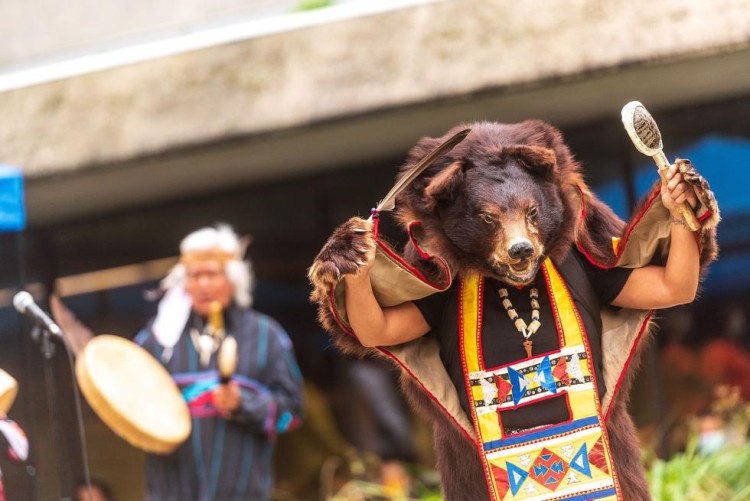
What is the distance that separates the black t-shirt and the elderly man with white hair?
8.31ft

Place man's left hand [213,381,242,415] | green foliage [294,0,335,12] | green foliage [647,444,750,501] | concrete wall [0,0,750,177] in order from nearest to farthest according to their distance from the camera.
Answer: green foliage [647,444,750,501] → man's left hand [213,381,242,415] → concrete wall [0,0,750,177] → green foliage [294,0,335,12]

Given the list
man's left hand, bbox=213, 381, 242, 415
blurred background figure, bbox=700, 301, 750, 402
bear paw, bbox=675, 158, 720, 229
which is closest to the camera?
bear paw, bbox=675, 158, 720, 229

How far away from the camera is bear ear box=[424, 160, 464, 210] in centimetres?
238

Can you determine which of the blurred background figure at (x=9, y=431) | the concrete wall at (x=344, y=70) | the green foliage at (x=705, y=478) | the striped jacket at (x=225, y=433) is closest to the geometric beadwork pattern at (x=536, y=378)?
the blurred background figure at (x=9, y=431)

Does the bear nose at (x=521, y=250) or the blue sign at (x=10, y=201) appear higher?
Result: the blue sign at (x=10, y=201)

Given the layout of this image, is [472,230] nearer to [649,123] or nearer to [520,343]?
[520,343]

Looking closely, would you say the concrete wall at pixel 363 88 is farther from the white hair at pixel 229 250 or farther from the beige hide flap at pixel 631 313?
the beige hide flap at pixel 631 313

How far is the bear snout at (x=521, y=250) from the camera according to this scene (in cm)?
227

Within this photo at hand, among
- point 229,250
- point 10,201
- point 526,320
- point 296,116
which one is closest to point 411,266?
point 526,320

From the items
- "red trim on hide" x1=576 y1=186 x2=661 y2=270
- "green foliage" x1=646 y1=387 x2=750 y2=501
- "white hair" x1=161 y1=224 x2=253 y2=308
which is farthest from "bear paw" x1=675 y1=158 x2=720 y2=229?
"white hair" x1=161 y1=224 x2=253 y2=308

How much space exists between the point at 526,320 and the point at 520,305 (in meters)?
0.04

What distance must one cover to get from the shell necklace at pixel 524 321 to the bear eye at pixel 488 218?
0.22 m

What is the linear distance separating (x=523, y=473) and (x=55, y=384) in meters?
1.76

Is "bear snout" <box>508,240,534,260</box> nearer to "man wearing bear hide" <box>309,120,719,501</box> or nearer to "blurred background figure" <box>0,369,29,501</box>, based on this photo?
"man wearing bear hide" <box>309,120,719,501</box>
